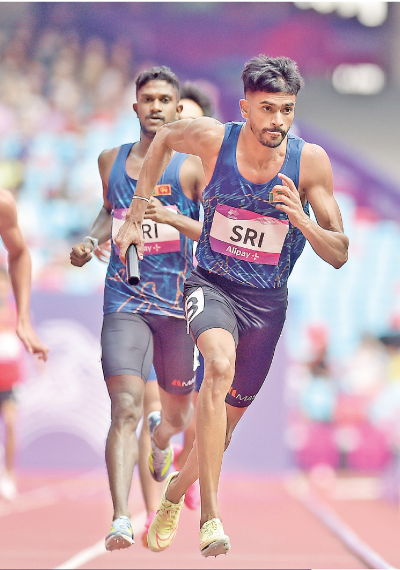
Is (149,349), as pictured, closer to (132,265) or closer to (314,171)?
(132,265)

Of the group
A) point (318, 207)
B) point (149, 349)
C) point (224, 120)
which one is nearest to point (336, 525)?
point (149, 349)

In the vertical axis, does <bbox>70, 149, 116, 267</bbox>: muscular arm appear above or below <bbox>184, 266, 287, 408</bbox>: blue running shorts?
above

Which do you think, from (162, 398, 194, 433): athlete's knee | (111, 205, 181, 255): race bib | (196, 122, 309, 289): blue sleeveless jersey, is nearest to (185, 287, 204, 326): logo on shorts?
(196, 122, 309, 289): blue sleeveless jersey

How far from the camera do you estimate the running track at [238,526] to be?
5387mm

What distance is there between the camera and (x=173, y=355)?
4.93 meters

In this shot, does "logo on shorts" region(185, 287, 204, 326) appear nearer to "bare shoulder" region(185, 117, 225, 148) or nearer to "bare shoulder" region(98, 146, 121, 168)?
"bare shoulder" region(185, 117, 225, 148)

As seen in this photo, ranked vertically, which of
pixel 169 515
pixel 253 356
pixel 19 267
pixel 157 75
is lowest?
pixel 169 515

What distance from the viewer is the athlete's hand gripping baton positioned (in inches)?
159

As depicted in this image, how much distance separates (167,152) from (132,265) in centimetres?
66

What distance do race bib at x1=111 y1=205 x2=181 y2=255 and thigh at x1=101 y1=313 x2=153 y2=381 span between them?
16.6 inches

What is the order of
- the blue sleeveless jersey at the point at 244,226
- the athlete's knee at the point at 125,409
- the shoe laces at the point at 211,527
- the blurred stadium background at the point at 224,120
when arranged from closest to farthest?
1. the shoe laces at the point at 211,527
2. the blue sleeveless jersey at the point at 244,226
3. the athlete's knee at the point at 125,409
4. the blurred stadium background at the point at 224,120

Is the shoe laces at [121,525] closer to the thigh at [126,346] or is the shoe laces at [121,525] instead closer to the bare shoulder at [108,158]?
the thigh at [126,346]

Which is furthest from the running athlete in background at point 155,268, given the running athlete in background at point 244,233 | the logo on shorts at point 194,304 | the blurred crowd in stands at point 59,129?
the blurred crowd in stands at point 59,129

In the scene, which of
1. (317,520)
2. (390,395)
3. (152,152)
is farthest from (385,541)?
(390,395)
